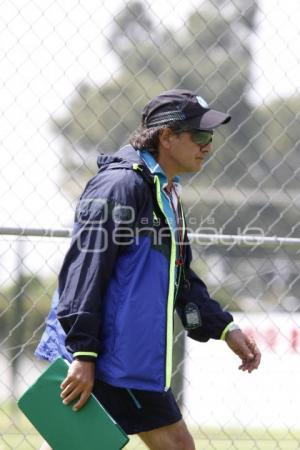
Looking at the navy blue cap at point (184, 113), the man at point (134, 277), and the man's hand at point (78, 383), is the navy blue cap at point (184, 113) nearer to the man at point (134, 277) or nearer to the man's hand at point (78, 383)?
the man at point (134, 277)

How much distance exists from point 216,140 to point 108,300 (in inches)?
67.8

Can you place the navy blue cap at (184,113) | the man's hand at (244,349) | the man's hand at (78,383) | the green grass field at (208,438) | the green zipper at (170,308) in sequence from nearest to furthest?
the man's hand at (78,383)
the green zipper at (170,308)
the navy blue cap at (184,113)
the man's hand at (244,349)
the green grass field at (208,438)

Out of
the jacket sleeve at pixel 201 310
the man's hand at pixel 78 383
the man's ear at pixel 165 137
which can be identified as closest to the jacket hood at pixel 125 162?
the man's ear at pixel 165 137

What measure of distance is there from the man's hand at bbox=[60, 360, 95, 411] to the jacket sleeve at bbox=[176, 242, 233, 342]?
2.28 feet

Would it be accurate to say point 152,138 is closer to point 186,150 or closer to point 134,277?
point 186,150

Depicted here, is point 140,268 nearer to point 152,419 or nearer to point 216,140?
point 152,419

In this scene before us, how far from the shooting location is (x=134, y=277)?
3.33 metres

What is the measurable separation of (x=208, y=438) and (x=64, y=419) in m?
1.89

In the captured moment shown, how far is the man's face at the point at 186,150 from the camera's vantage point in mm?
3576

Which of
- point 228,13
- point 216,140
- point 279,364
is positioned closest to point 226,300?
point 279,364

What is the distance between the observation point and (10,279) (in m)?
4.54

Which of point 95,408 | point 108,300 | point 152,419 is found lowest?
point 152,419

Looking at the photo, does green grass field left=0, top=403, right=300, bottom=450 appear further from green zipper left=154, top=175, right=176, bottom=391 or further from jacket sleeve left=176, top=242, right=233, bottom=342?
green zipper left=154, top=175, right=176, bottom=391

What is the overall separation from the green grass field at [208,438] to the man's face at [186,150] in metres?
1.78
